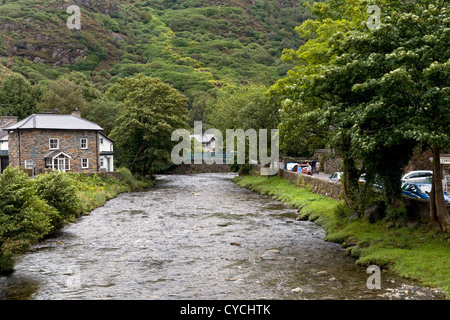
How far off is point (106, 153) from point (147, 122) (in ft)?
37.0

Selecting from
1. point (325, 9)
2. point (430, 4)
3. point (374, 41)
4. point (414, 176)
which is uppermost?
point (325, 9)

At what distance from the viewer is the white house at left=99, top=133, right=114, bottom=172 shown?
66075 mm

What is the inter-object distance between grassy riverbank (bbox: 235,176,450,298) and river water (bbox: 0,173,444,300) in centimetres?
64

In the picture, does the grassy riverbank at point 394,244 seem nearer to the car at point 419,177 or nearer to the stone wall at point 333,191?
the stone wall at point 333,191

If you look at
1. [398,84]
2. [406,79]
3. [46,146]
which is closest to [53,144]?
[46,146]

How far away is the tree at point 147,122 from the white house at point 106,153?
5.26 m

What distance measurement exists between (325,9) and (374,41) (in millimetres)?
15018

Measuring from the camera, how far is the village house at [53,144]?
1987 inches

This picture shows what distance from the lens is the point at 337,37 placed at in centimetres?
1939

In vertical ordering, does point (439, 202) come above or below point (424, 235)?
above

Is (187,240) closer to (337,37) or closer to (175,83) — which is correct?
(337,37)

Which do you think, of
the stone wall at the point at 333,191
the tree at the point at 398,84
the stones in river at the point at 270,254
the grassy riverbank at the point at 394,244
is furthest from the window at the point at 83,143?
the tree at the point at 398,84

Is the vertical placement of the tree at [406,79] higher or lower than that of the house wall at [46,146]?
higher
